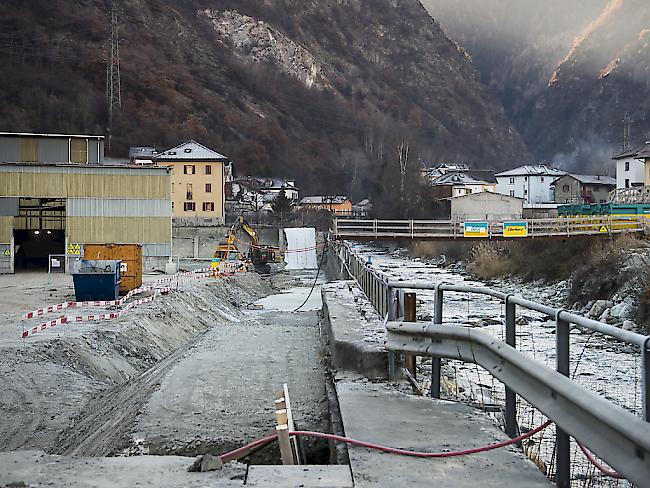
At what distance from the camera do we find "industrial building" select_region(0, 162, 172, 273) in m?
42.5

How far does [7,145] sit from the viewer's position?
4584cm

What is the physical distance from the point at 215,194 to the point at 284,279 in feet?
83.2

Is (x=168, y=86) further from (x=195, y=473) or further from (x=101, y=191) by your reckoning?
(x=195, y=473)

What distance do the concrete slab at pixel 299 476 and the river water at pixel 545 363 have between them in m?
1.79

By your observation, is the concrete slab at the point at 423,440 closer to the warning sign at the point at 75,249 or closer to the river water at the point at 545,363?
the river water at the point at 545,363

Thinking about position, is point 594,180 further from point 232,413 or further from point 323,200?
point 232,413

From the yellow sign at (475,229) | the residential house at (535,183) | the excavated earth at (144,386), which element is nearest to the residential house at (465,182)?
the residential house at (535,183)

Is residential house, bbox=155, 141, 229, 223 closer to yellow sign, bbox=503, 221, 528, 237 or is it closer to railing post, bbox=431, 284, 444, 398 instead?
yellow sign, bbox=503, 221, 528, 237

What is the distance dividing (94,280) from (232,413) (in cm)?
1958

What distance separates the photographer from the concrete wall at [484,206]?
247 ft

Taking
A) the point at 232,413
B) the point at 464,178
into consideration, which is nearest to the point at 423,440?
the point at 232,413

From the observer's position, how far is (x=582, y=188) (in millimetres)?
99375

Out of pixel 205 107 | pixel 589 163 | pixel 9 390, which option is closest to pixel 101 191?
pixel 9 390

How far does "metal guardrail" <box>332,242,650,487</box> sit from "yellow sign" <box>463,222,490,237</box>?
1440 inches
